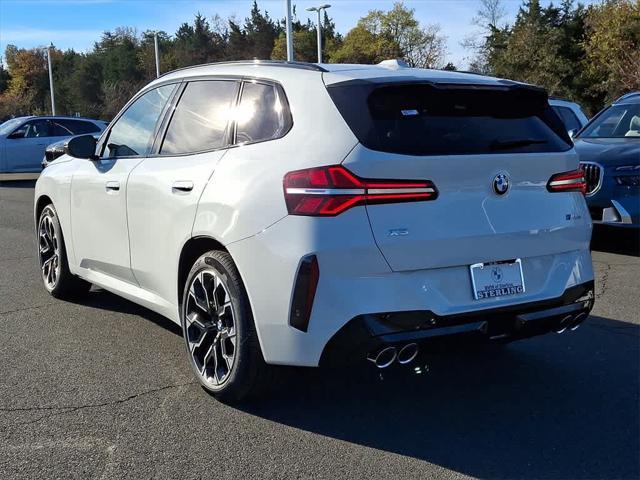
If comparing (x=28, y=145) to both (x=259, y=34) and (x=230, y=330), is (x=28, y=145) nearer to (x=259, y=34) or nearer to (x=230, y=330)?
(x=230, y=330)

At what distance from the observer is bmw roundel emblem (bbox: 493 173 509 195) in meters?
3.52

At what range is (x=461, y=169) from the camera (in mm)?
3424

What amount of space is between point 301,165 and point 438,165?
640 mm

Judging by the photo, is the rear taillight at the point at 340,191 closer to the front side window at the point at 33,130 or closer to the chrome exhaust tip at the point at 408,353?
the chrome exhaust tip at the point at 408,353

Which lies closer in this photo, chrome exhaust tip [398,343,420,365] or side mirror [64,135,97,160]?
chrome exhaust tip [398,343,420,365]

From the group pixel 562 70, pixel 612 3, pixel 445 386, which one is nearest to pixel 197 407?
pixel 445 386

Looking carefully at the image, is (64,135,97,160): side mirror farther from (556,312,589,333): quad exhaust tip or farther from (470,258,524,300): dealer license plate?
(556,312,589,333): quad exhaust tip

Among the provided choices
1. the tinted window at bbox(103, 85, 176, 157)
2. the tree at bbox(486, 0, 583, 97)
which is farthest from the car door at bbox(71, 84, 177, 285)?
the tree at bbox(486, 0, 583, 97)

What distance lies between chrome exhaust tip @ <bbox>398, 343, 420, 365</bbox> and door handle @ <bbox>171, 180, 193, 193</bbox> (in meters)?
1.51

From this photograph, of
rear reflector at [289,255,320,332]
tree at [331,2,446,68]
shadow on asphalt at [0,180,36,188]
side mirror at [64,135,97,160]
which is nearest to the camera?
rear reflector at [289,255,320,332]

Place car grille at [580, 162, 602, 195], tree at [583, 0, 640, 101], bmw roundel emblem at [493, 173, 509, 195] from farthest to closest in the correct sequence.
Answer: tree at [583, 0, 640, 101], car grille at [580, 162, 602, 195], bmw roundel emblem at [493, 173, 509, 195]

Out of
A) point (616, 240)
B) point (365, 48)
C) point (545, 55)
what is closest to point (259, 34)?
point (365, 48)

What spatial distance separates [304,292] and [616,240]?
6829mm

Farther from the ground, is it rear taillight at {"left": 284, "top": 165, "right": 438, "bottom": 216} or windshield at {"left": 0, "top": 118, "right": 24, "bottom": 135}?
windshield at {"left": 0, "top": 118, "right": 24, "bottom": 135}
